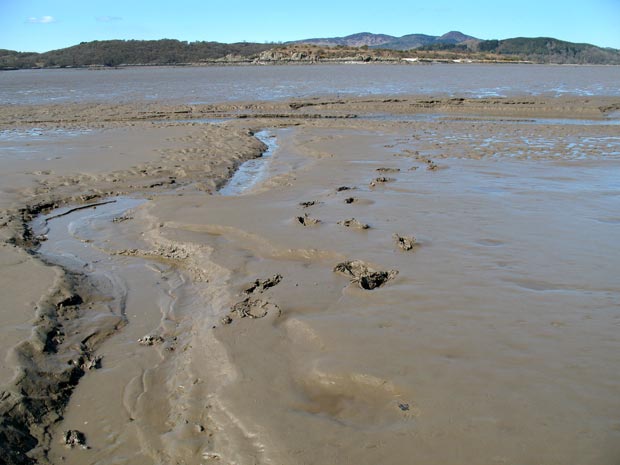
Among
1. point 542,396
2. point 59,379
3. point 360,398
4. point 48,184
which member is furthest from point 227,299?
point 48,184

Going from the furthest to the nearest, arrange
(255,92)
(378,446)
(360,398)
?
(255,92)
(360,398)
(378,446)

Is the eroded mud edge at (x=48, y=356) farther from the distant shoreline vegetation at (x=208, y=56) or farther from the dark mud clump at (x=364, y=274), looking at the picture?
the distant shoreline vegetation at (x=208, y=56)

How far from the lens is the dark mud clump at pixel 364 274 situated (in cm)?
473

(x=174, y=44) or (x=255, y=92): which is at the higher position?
(x=174, y=44)

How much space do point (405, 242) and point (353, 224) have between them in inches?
36.5

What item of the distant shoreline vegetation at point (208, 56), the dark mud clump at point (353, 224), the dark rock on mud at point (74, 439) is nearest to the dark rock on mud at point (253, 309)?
the dark rock on mud at point (74, 439)

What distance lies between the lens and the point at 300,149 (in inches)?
505

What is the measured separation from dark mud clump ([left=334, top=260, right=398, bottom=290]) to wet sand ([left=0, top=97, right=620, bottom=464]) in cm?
3

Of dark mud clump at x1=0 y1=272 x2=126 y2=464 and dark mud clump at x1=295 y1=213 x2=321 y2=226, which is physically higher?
dark mud clump at x1=295 y1=213 x2=321 y2=226

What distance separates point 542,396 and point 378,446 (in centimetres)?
107

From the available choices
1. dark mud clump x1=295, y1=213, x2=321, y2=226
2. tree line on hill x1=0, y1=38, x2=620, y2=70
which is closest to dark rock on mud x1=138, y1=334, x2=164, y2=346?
dark mud clump x1=295, y1=213, x2=321, y2=226

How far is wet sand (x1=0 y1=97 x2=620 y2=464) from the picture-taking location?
9.30 ft

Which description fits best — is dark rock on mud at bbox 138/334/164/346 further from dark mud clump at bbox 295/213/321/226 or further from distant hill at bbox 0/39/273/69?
distant hill at bbox 0/39/273/69

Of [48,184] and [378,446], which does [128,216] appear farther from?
[378,446]
